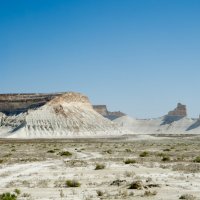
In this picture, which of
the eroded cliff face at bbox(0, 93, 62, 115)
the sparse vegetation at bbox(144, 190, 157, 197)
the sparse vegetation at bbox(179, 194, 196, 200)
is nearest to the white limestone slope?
the eroded cliff face at bbox(0, 93, 62, 115)

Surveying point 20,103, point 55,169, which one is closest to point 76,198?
point 55,169

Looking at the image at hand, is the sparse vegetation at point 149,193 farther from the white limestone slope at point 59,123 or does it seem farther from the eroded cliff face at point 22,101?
the eroded cliff face at point 22,101

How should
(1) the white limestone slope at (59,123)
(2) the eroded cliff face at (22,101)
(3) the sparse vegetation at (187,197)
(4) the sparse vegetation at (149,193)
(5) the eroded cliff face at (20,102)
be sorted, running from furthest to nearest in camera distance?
(5) the eroded cliff face at (20,102) < (2) the eroded cliff face at (22,101) < (1) the white limestone slope at (59,123) < (4) the sparse vegetation at (149,193) < (3) the sparse vegetation at (187,197)

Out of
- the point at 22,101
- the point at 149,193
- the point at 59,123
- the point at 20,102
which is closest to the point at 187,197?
the point at 149,193

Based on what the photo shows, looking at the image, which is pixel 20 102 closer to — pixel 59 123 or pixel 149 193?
pixel 59 123

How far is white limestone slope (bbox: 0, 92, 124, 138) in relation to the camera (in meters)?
122

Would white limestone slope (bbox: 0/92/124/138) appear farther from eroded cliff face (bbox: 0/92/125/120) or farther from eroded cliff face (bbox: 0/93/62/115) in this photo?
eroded cliff face (bbox: 0/93/62/115)

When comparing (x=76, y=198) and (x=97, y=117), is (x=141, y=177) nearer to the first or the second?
(x=76, y=198)

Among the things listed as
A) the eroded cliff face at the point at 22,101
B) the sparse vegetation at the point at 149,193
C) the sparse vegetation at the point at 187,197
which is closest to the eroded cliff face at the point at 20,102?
the eroded cliff face at the point at 22,101

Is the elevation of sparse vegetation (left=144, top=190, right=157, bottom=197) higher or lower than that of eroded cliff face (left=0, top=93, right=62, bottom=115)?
lower

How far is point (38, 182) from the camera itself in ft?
66.1

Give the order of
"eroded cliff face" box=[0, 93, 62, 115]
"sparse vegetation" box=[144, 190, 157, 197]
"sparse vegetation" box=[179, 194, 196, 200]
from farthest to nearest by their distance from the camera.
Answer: "eroded cliff face" box=[0, 93, 62, 115] < "sparse vegetation" box=[144, 190, 157, 197] < "sparse vegetation" box=[179, 194, 196, 200]

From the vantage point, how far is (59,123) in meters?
126

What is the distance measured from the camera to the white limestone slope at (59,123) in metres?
122
